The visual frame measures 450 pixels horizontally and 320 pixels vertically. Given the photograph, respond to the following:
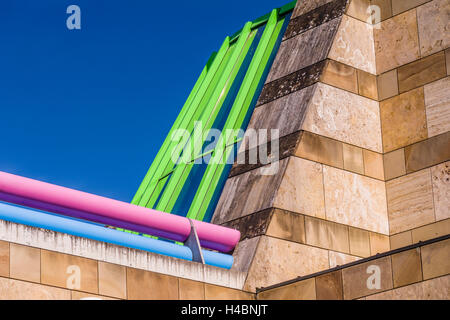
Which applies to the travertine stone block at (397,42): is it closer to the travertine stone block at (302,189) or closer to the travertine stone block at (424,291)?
the travertine stone block at (302,189)

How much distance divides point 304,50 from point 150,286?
6.75 metres

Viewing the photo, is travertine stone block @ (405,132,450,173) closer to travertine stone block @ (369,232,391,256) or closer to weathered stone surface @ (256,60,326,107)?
travertine stone block @ (369,232,391,256)

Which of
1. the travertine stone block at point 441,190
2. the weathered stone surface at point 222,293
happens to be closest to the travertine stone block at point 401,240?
the travertine stone block at point 441,190

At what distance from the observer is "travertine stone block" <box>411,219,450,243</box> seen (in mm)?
18375

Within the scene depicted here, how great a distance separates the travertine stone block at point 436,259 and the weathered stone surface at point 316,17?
6786mm

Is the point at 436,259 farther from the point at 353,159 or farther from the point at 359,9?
the point at 359,9

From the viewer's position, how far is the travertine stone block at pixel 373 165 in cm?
1988

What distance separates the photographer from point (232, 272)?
17.5 metres

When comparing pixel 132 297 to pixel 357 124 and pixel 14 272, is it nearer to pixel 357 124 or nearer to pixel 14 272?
pixel 14 272

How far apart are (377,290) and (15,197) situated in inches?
232

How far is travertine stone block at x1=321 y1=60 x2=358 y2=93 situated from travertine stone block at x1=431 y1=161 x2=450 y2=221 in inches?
99.9

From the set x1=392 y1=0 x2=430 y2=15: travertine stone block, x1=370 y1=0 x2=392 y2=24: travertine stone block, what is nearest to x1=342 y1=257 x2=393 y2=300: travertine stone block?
x1=392 y1=0 x2=430 y2=15: travertine stone block

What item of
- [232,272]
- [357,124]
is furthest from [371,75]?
[232,272]

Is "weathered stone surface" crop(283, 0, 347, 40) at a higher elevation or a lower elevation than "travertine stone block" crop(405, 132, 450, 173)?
higher
